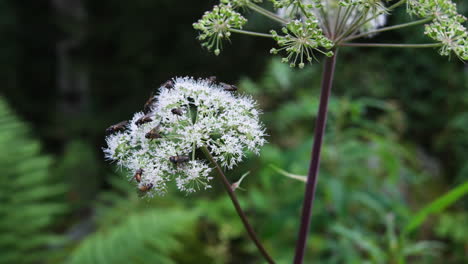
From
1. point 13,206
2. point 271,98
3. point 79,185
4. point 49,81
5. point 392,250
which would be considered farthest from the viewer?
point 49,81

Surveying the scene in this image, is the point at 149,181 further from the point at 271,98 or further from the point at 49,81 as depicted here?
the point at 49,81

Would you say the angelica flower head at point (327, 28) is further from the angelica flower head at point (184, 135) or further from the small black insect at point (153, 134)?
the small black insect at point (153, 134)

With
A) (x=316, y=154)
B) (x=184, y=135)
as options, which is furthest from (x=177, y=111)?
(x=316, y=154)

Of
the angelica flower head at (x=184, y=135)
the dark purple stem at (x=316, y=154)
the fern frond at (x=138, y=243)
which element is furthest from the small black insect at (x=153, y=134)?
the fern frond at (x=138, y=243)

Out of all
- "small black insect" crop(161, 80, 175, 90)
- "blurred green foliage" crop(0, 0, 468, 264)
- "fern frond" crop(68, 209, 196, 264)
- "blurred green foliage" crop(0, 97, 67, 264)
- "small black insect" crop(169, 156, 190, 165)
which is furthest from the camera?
"blurred green foliage" crop(0, 97, 67, 264)

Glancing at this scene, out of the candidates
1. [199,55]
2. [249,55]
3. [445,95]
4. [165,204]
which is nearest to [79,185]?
[165,204]

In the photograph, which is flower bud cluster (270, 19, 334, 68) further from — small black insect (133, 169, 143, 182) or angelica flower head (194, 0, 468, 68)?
small black insect (133, 169, 143, 182)

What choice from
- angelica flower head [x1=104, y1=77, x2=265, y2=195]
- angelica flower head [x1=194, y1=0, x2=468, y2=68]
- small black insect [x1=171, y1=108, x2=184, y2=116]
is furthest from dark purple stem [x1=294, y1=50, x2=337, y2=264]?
small black insect [x1=171, y1=108, x2=184, y2=116]
